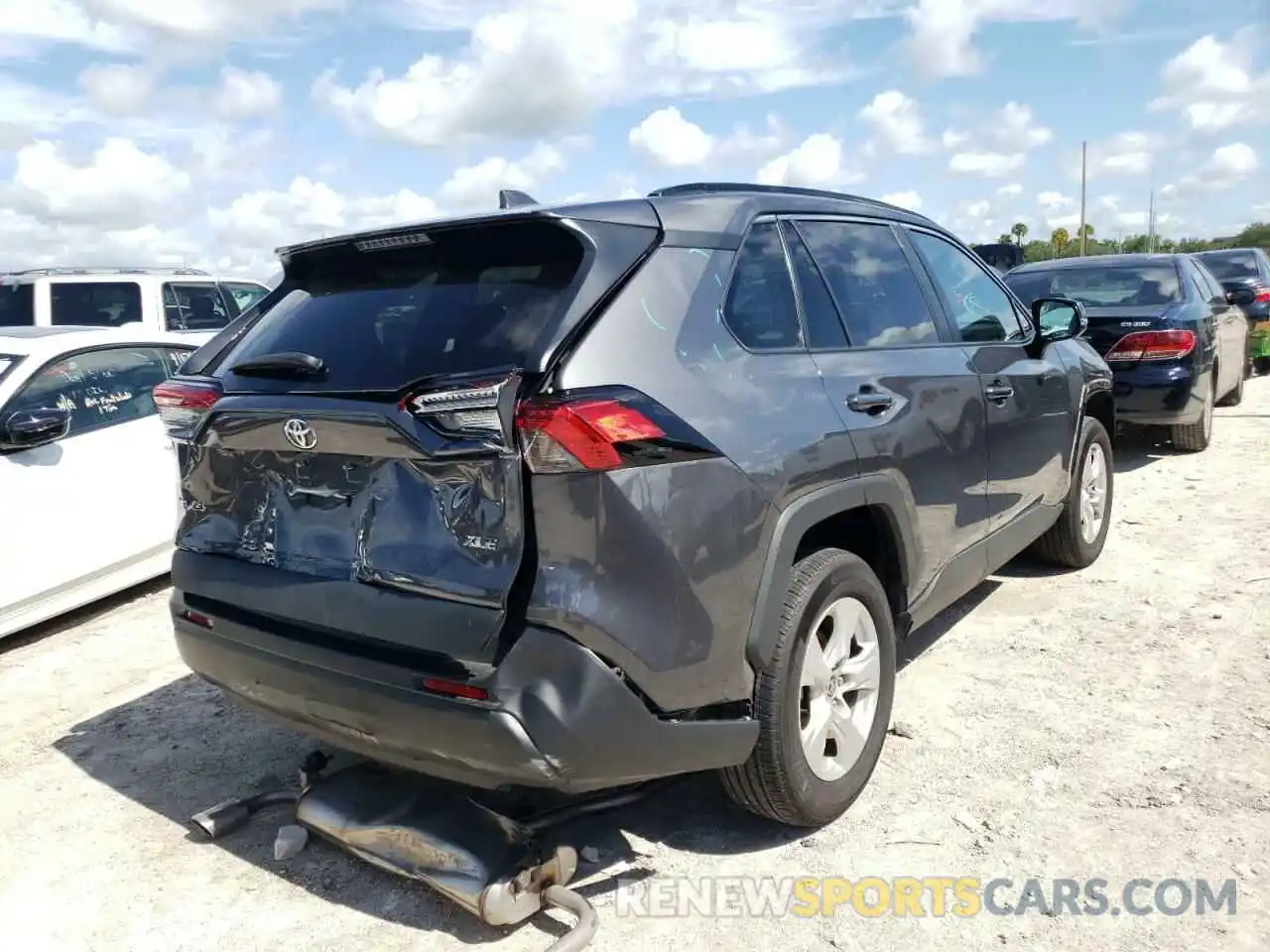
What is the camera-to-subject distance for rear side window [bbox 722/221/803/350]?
287cm

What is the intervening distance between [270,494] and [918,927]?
2091 millimetres

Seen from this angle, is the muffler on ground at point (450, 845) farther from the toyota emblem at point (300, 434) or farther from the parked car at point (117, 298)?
the parked car at point (117, 298)

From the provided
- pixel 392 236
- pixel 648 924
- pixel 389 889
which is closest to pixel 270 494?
pixel 392 236

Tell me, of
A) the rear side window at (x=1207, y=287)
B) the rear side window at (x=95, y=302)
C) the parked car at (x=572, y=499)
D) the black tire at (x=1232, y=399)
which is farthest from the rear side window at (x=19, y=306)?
the black tire at (x=1232, y=399)

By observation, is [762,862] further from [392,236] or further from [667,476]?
[392,236]

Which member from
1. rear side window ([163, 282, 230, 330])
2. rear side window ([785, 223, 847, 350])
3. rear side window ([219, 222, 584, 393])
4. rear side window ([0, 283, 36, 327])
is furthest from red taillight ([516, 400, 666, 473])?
rear side window ([163, 282, 230, 330])

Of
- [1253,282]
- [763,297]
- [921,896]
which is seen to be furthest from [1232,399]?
[921,896]

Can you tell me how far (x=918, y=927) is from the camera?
8.71 feet

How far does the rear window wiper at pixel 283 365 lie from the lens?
2.75 meters

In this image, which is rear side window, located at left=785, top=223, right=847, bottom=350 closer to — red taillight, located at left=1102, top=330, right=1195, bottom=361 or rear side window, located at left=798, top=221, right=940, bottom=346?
rear side window, located at left=798, top=221, right=940, bottom=346

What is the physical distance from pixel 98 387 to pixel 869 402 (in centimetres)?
445

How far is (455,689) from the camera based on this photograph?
2.40 m

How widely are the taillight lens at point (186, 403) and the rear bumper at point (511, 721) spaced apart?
0.71m

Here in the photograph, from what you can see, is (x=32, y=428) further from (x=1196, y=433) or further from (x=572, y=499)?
(x=1196, y=433)
